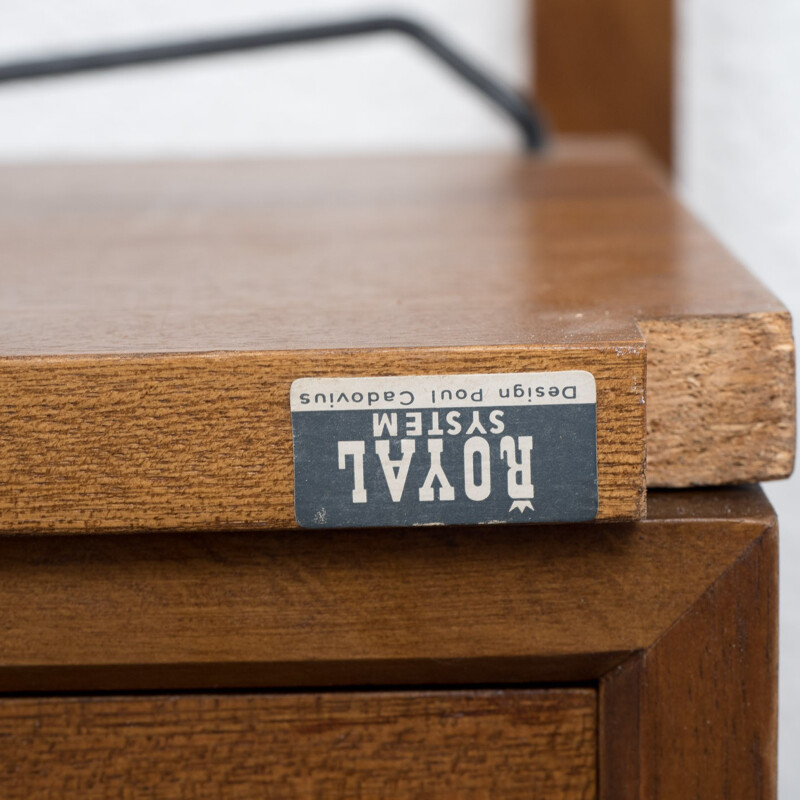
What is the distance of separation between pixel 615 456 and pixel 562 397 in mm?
16

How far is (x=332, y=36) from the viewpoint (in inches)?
24.5

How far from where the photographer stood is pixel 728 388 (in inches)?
8.9

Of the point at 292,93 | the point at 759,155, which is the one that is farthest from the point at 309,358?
the point at 292,93

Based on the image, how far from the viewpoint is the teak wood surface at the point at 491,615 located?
230mm

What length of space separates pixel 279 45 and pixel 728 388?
48 cm

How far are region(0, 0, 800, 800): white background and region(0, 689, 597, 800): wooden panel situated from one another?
61cm

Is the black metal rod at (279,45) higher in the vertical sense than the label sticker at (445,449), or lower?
higher

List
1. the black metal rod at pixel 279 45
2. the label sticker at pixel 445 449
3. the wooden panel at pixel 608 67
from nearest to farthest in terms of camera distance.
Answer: the label sticker at pixel 445 449
the black metal rod at pixel 279 45
the wooden panel at pixel 608 67

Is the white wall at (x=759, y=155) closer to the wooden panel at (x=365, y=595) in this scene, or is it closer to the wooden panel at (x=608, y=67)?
the wooden panel at (x=608, y=67)

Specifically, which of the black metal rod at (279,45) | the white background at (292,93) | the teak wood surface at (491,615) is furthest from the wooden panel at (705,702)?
the white background at (292,93)

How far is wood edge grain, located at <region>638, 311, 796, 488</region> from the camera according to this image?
22cm

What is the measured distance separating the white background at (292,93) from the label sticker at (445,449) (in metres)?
0.62

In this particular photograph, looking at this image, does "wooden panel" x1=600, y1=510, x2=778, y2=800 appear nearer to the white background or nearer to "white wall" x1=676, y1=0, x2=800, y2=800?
"white wall" x1=676, y1=0, x2=800, y2=800

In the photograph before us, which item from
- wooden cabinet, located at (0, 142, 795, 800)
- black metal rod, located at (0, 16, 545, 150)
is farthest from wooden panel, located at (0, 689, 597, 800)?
black metal rod, located at (0, 16, 545, 150)
